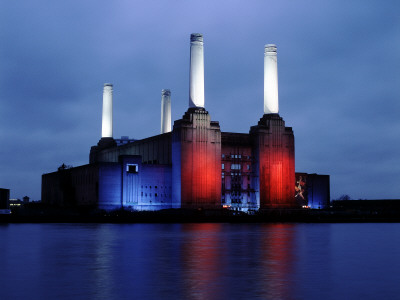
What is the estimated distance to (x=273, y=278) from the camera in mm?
25344

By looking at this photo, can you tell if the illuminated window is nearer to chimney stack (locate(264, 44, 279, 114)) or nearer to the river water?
chimney stack (locate(264, 44, 279, 114))

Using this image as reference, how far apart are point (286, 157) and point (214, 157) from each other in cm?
1737

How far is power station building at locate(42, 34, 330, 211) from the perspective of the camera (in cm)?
11850

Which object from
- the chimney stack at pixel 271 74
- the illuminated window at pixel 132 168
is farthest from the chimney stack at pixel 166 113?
the illuminated window at pixel 132 168

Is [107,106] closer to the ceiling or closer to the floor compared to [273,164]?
closer to the ceiling

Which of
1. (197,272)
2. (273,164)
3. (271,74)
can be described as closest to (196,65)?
(271,74)

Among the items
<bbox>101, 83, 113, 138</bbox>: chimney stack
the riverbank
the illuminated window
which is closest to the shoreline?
the riverbank

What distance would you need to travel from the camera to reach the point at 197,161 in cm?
12075

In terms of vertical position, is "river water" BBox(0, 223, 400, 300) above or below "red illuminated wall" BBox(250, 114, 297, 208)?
below

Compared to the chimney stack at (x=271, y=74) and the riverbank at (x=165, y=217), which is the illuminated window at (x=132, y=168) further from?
the chimney stack at (x=271, y=74)

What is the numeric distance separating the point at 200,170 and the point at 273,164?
1725 centimetres

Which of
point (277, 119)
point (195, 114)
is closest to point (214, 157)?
point (195, 114)

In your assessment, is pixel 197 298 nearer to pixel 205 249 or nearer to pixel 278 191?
pixel 205 249

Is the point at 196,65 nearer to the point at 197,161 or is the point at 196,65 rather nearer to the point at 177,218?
the point at 197,161
